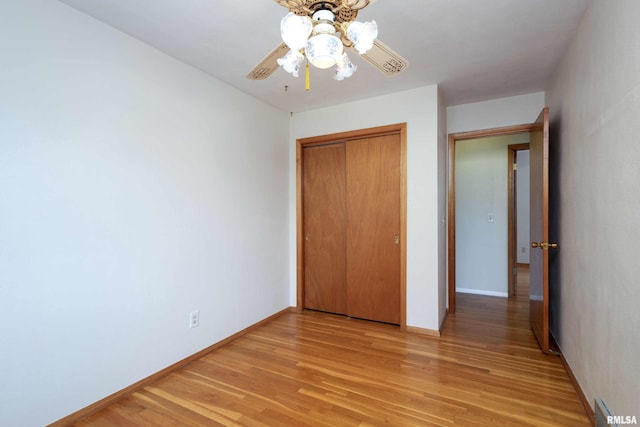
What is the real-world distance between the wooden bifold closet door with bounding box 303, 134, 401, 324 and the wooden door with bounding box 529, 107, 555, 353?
1179 mm

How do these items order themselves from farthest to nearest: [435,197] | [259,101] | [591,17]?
1. [259,101]
2. [435,197]
3. [591,17]

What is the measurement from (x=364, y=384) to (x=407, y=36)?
2366 mm

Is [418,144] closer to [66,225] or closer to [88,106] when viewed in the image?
[88,106]

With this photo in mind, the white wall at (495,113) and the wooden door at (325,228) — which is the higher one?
the white wall at (495,113)

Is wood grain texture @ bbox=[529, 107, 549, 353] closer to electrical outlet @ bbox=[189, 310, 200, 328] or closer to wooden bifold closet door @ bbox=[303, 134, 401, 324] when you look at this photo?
wooden bifold closet door @ bbox=[303, 134, 401, 324]

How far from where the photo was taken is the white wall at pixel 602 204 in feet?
4.13

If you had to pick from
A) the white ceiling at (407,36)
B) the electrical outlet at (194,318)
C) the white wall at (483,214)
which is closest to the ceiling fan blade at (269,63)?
the white ceiling at (407,36)

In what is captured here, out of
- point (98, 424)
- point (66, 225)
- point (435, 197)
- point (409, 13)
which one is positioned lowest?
point (98, 424)

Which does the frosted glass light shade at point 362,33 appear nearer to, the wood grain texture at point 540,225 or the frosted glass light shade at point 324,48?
the frosted glass light shade at point 324,48

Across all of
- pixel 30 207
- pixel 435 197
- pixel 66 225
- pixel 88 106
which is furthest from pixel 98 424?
pixel 435 197

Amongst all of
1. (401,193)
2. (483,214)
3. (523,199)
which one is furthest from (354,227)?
(523,199)

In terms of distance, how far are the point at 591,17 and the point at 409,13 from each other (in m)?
1.00

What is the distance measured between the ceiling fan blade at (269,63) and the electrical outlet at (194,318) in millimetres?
1884

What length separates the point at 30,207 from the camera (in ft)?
5.10
